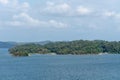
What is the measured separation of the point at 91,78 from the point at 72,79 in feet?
12.4

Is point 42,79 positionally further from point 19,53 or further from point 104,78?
point 19,53

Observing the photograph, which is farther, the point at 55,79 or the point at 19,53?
the point at 19,53

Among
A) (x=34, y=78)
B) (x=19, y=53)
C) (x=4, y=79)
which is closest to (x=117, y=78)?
(x=34, y=78)

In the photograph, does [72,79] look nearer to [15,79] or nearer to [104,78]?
[104,78]

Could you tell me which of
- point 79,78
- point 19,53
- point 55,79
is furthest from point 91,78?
point 19,53

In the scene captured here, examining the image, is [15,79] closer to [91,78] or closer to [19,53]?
[91,78]

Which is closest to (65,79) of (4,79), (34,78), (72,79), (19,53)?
(72,79)

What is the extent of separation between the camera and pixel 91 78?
68.6 meters

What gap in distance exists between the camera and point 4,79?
69.1 m

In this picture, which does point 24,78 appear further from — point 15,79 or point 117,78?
point 117,78

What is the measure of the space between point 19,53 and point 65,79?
13079 cm

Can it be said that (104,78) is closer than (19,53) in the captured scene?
Yes

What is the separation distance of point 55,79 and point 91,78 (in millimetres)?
6524

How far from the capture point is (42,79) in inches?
2707
